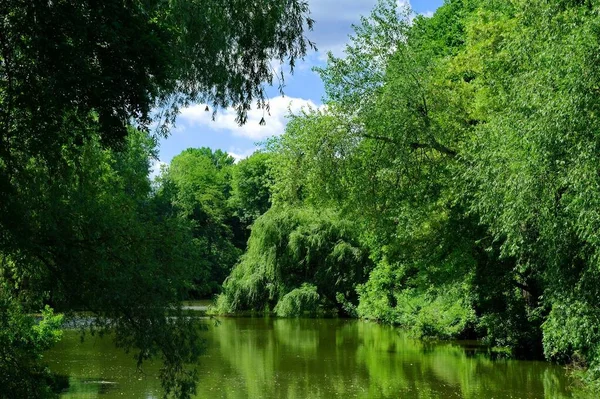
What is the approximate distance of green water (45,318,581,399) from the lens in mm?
15352

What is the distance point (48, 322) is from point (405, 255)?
30.7ft

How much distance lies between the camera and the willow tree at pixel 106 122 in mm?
6176

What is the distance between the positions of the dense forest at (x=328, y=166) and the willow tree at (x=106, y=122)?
23 mm

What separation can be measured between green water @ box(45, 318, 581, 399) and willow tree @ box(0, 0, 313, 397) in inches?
266

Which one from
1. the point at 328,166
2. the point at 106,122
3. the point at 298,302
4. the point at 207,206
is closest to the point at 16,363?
the point at 106,122

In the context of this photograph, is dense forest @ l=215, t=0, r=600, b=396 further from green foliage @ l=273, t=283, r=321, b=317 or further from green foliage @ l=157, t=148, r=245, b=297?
green foliage @ l=157, t=148, r=245, b=297

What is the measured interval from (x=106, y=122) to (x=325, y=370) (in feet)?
42.2

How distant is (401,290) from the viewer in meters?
Result: 28.7

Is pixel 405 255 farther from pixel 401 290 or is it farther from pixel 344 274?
pixel 344 274

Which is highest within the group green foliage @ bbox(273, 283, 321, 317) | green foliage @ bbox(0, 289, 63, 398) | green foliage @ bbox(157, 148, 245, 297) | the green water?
green foliage @ bbox(157, 148, 245, 297)

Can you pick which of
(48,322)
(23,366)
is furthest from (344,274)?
(23,366)

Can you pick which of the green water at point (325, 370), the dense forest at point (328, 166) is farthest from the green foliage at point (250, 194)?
the green water at point (325, 370)

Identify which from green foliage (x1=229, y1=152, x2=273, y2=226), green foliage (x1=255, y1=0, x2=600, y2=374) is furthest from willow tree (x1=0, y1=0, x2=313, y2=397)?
green foliage (x1=229, y1=152, x2=273, y2=226)

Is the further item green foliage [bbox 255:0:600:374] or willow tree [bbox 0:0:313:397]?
green foliage [bbox 255:0:600:374]
